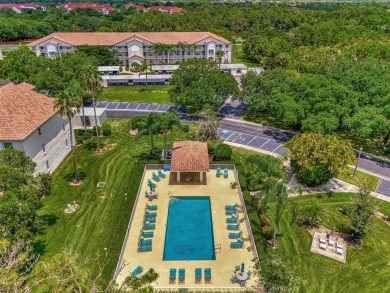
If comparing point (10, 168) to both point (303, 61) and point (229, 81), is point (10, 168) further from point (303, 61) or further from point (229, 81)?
point (303, 61)

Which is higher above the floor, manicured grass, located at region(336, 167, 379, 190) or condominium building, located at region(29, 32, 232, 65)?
condominium building, located at region(29, 32, 232, 65)

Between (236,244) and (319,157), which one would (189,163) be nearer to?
(236,244)

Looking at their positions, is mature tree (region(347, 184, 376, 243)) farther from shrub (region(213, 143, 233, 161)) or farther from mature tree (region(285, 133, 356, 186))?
shrub (region(213, 143, 233, 161))

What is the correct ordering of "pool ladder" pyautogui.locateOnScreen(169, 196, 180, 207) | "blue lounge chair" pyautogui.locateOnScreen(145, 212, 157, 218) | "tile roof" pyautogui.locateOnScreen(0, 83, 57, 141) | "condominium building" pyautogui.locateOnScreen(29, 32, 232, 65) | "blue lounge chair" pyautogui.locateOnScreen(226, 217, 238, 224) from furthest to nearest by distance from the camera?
"condominium building" pyautogui.locateOnScreen(29, 32, 232, 65) → "pool ladder" pyautogui.locateOnScreen(169, 196, 180, 207) → "tile roof" pyautogui.locateOnScreen(0, 83, 57, 141) → "blue lounge chair" pyautogui.locateOnScreen(145, 212, 157, 218) → "blue lounge chair" pyautogui.locateOnScreen(226, 217, 238, 224)

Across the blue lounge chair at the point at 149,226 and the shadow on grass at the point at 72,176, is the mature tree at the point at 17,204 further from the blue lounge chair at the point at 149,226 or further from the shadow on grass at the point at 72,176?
the shadow on grass at the point at 72,176

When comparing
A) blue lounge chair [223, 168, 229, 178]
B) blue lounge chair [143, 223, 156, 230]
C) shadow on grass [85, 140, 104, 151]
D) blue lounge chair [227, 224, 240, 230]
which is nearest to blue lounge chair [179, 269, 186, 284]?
blue lounge chair [143, 223, 156, 230]

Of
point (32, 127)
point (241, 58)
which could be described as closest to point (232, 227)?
point (32, 127)
